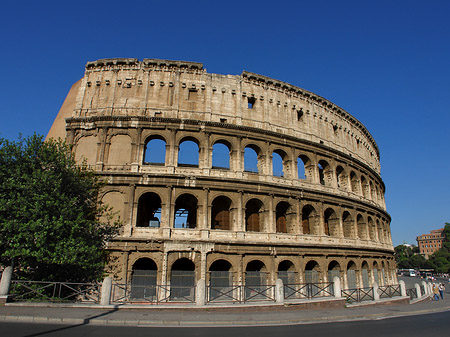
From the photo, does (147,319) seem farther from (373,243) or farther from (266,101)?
(373,243)

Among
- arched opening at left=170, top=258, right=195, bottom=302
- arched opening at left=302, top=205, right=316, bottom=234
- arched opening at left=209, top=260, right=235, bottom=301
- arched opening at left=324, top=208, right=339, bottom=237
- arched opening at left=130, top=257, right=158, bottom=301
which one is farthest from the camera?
arched opening at left=324, top=208, right=339, bottom=237

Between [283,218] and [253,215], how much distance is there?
2689mm

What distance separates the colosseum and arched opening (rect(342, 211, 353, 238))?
4.4 inches

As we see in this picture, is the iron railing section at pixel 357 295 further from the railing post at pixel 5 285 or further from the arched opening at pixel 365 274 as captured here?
the railing post at pixel 5 285

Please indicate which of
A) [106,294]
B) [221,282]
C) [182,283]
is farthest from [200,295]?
[221,282]

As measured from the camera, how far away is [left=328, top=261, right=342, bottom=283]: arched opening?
23.2 metres

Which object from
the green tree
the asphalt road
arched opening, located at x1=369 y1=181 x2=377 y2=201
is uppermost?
arched opening, located at x1=369 y1=181 x2=377 y2=201

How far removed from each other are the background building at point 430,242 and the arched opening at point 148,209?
133278 mm

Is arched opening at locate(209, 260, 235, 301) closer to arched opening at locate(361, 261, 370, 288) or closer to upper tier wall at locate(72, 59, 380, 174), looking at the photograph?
upper tier wall at locate(72, 59, 380, 174)

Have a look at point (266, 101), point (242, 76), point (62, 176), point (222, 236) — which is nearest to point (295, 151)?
point (266, 101)

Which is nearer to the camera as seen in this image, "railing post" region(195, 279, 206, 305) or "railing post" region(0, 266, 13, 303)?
"railing post" region(0, 266, 13, 303)

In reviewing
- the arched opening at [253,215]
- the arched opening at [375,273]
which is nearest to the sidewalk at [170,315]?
the arched opening at [253,215]

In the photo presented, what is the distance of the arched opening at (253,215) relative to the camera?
71.7ft

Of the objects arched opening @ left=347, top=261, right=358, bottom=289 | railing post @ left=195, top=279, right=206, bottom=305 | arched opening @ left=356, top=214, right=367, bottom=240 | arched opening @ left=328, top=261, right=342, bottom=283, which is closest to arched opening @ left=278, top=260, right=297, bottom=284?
arched opening @ left=328, top=261, right=342, bottom=283
